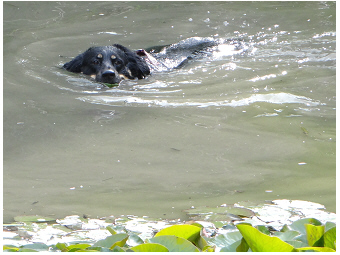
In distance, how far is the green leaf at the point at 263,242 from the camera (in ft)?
4.47

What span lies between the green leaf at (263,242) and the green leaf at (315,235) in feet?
0.70

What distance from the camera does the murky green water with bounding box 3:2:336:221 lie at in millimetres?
2793

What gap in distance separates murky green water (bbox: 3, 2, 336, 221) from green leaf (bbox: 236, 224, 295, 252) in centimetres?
113

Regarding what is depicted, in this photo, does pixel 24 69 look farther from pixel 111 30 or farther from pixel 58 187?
pixel 58 187

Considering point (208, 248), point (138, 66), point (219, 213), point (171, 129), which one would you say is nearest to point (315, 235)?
point (208, 248)

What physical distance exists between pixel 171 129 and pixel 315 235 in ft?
8.17

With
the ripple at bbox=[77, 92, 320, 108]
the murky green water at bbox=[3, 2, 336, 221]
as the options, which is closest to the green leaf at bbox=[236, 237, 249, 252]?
the murky green water at bbox=[3, 2, 336, 221]

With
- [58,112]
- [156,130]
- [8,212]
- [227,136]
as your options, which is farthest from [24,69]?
[8,212]

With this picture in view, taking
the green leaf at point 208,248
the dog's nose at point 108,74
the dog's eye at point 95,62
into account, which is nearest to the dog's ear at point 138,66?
the dog's eye at point 95,62

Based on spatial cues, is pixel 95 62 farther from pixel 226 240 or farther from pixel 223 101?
pixel 226 240

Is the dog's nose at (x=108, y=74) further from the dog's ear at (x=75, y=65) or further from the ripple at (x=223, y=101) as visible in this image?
the ripple at (x=223, y=101)

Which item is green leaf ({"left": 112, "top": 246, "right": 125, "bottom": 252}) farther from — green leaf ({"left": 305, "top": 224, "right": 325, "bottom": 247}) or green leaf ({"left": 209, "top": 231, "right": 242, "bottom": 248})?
green leaf ({"left": 305, "top": 224, "right": 325, "bottom": 247})

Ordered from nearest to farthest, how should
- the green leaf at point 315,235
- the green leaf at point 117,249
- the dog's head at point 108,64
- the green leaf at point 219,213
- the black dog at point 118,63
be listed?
the green leaf at point 117,249
the green leaf at point 315,235
the green leaf at point 219,213
the black dog at point 118,63
the dog's head at point 108,64

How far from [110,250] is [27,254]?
241mm
